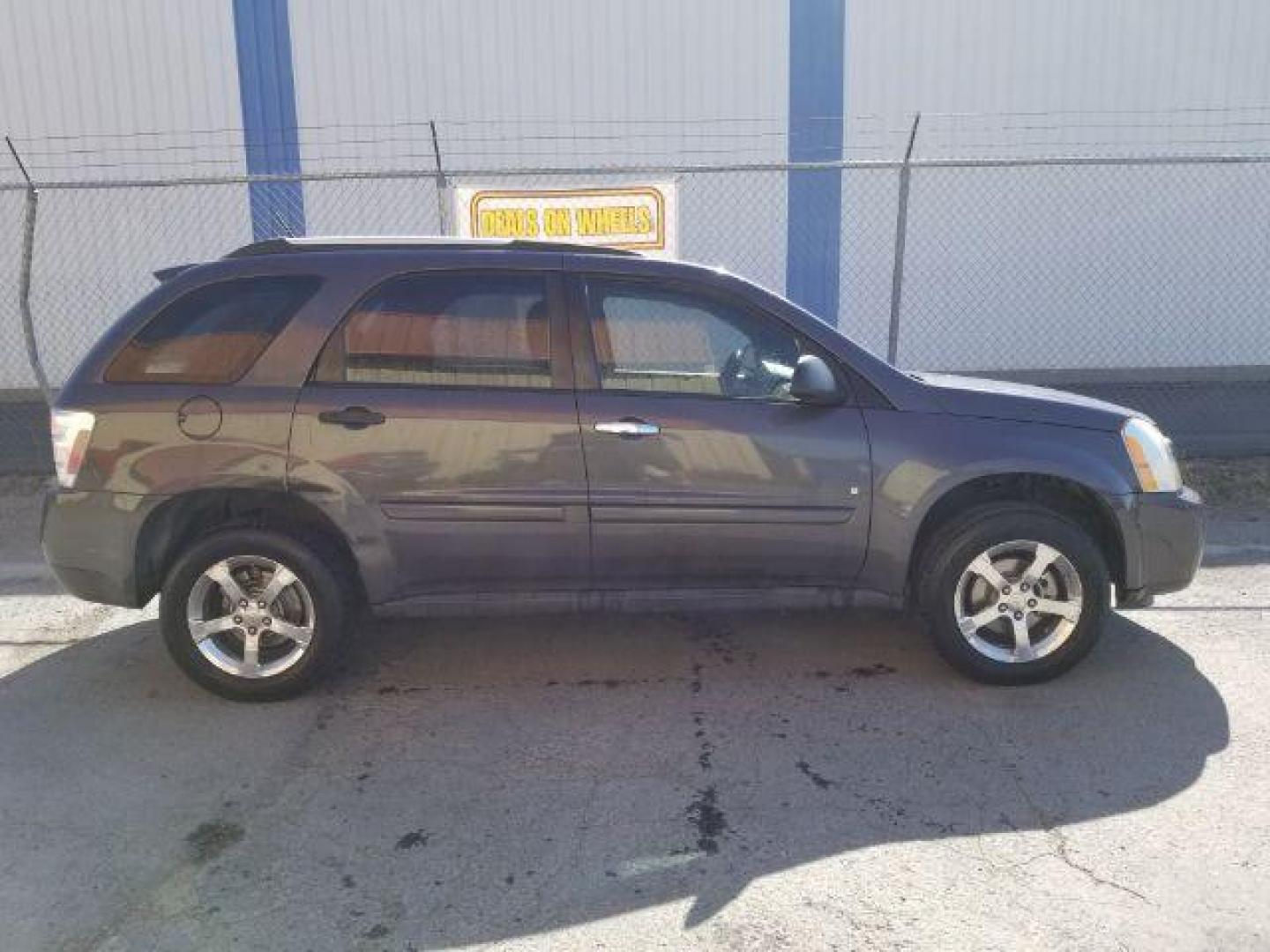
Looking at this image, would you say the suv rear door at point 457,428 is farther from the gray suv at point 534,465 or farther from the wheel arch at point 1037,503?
the wheel arch at point 1037,503

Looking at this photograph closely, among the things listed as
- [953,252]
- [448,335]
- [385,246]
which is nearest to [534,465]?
[448,335]

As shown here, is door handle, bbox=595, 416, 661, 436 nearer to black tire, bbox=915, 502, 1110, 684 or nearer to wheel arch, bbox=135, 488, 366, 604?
wheel arch, bbox=135, 488, 366, 604

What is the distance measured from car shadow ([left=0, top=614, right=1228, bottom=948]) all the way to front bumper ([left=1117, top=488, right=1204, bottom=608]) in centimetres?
42

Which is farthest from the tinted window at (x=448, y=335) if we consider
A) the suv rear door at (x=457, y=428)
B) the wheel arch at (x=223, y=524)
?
the wheel arch at (x=223, y=524)

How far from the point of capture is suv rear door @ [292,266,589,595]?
158 inches

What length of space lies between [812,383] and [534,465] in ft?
3.71

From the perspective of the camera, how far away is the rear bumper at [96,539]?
4.06m

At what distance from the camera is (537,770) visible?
3617 mm

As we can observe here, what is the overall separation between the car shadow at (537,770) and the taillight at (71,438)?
99 cm

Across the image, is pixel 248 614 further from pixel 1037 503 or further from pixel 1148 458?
pixel 1148 458

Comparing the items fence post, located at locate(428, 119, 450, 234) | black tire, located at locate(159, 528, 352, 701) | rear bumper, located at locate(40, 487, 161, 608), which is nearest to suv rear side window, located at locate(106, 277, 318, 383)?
rear bumper, located at locate(40, 487, 161, 608)

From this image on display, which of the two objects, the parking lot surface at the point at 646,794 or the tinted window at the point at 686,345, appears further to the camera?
the tinted window at the point at 686,345

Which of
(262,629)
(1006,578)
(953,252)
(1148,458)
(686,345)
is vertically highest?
(953,252)

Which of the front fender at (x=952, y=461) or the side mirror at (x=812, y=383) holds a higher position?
the side mirror at (x=812, y=383)
